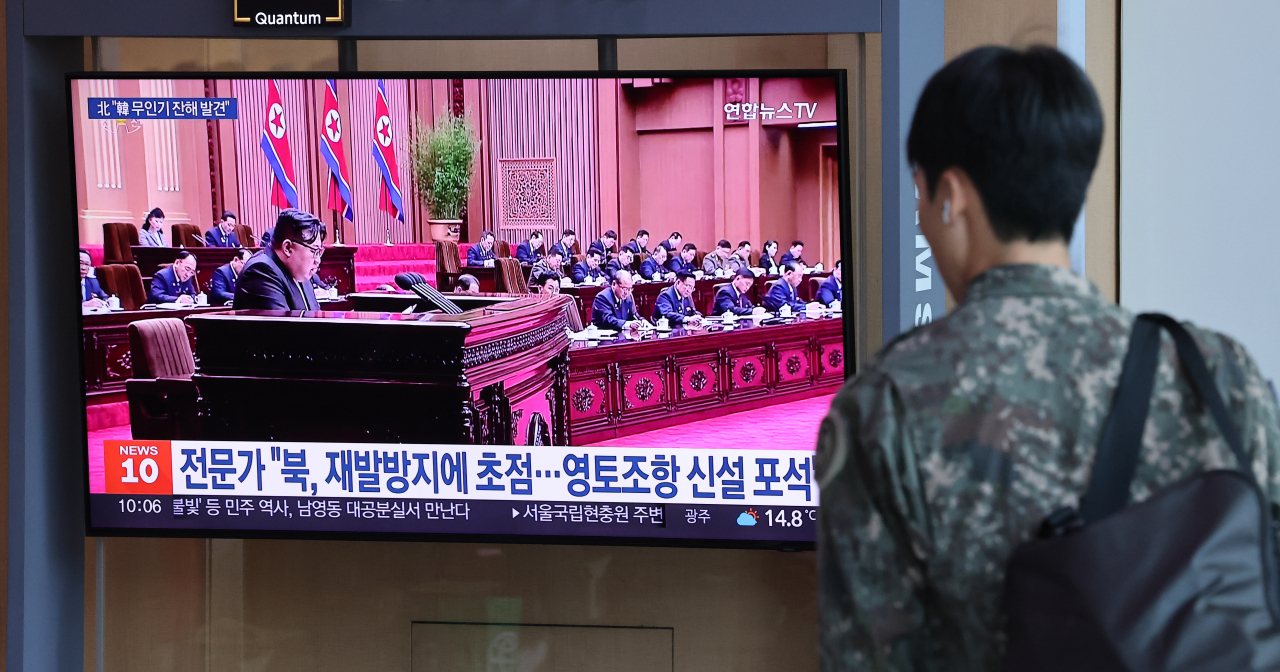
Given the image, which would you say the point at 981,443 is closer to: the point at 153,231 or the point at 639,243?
the point at 639,243

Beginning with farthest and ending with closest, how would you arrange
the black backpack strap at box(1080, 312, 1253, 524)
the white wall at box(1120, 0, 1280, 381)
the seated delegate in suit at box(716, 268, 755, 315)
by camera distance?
1. the seated delegate in suit at box(716, 268, 755, 315)
2. the white wall at box(1120, 0, 1280, 381)
3. the black backpack strap at box(1080, 312, 1253, 524)

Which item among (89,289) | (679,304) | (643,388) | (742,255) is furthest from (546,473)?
(89,289)

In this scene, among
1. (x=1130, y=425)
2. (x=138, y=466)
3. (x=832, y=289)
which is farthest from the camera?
(x=138, y=466)

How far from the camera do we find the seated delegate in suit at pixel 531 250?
107 inches

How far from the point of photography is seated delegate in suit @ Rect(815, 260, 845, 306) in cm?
269

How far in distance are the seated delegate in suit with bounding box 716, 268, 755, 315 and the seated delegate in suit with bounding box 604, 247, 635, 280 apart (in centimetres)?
26

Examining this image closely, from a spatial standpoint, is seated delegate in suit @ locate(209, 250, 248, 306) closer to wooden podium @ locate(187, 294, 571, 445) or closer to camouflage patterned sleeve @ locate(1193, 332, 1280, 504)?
wooden podium @ locate(187, 294, 571, 445)

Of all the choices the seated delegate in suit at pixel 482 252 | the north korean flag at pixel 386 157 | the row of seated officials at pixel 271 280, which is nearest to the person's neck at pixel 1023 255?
the seated delegate in suit at pixel 482 252

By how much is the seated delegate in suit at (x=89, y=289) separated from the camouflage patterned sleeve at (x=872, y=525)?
2427 mm

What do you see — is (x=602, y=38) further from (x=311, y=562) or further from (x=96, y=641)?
(x=96, y=641)

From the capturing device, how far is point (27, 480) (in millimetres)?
2799

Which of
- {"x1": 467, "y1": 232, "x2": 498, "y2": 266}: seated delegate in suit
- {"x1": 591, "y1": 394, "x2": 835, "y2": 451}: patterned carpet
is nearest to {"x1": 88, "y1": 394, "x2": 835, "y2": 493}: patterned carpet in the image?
{"x1": 591, "y1": 394, "x2": 835, "y2": 451}: patterned carpet

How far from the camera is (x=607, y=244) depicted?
2721 mm

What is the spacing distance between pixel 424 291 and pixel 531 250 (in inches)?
12.2
